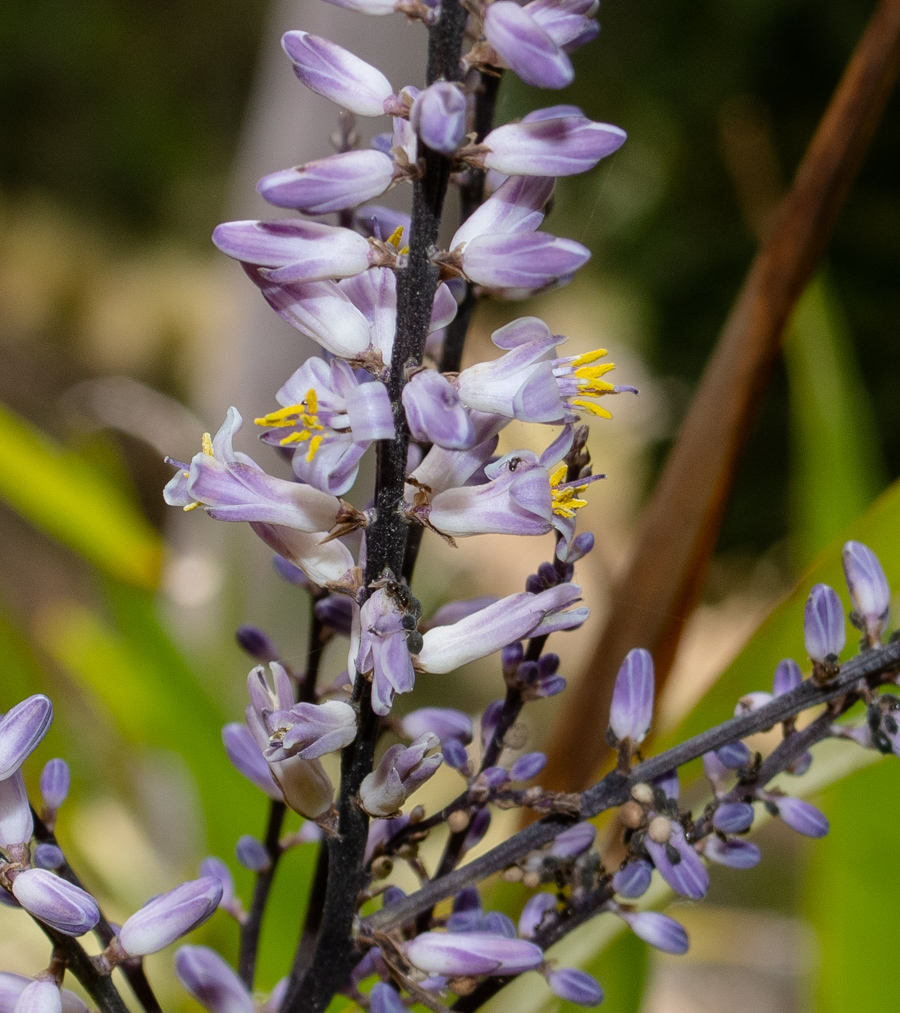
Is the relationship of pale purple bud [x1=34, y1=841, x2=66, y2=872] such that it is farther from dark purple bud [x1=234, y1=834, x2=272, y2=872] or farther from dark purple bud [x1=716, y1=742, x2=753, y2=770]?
dark purple bud [x1=716, y1=742, x2=753, y2=770]

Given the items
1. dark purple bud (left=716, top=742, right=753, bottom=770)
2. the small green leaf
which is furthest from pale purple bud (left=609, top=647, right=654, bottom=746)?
the small green leaf

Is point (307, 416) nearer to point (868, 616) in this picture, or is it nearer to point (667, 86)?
point (868, 616)

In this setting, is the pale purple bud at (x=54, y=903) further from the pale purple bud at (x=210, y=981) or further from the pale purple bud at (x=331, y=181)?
the pale purple bud at (x=331, y=181)

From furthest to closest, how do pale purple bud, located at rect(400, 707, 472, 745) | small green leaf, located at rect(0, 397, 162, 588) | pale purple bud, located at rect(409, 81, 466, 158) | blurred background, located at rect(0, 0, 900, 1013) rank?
1. small green leaf, located at rect(0, 397, 162, 588)
2. blurred background, located at rect(0, 0, 900, 1013)
3. pale purple bud, located at rect(400, 707, 472, 745)
4. pale purple bud, located at rect(409, 81, 466, 158)

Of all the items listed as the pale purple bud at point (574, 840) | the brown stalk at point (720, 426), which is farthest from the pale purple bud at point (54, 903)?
the brown stalk at point (720, 426)

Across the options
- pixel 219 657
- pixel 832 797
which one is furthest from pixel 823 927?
pixel 219 657
